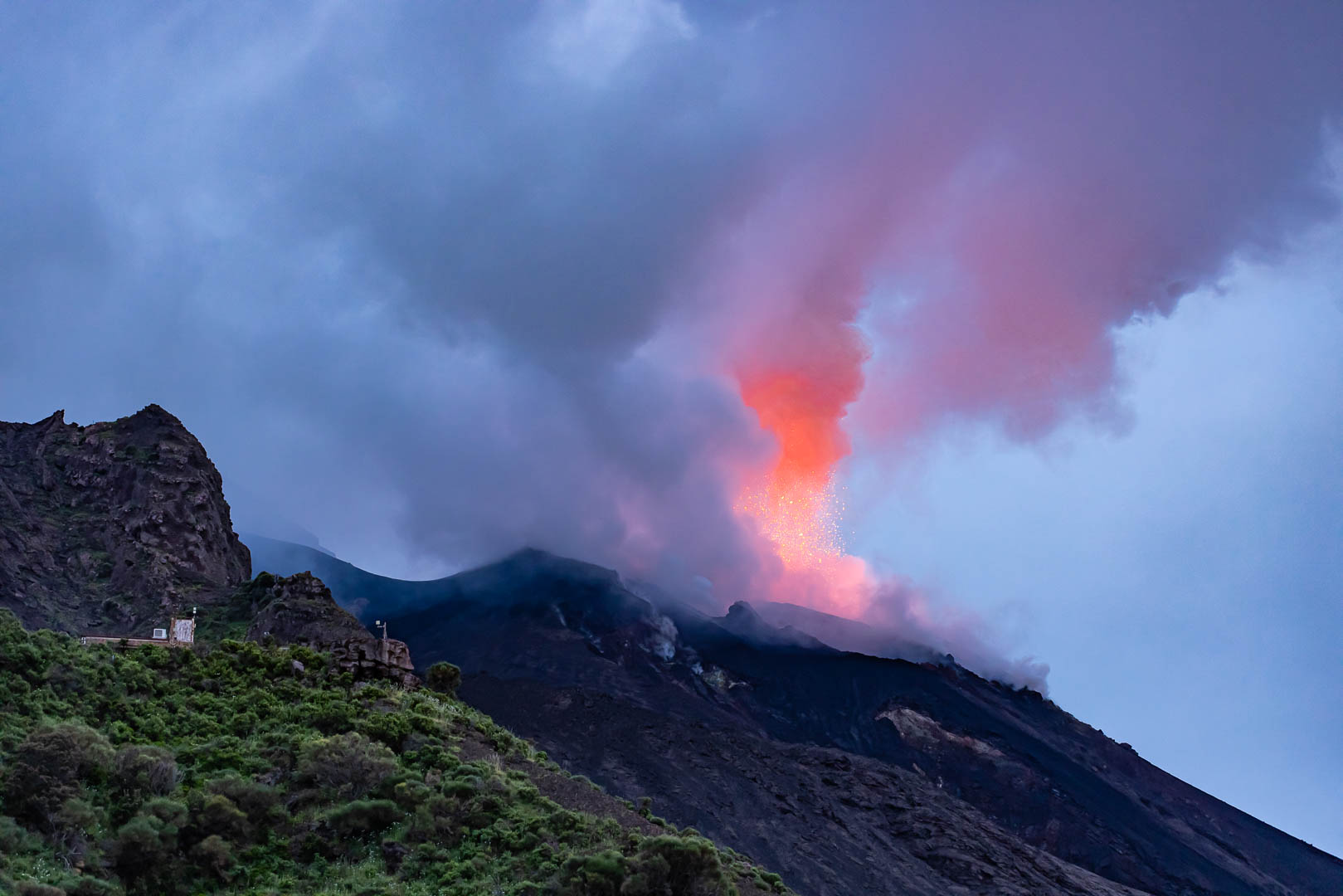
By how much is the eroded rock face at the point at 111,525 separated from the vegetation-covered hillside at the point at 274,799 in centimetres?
2363

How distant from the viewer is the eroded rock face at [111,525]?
58594 mm

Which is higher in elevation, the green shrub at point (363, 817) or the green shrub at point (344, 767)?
the green shrub at point (344, 767)

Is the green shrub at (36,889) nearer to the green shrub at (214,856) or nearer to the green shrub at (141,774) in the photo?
the green shrub at (214,856)

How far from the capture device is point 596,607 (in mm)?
143750

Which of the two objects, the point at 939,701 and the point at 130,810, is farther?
the point at 939,701

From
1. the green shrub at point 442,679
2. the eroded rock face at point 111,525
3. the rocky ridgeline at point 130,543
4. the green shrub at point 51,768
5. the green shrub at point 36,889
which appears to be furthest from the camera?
the eroded rock face at point 111,525

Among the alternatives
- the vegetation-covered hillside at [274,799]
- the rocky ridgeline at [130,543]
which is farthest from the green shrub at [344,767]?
the rocky ridgeline at [130,543]

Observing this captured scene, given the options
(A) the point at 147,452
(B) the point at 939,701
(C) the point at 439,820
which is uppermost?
(B) the point at 939,701

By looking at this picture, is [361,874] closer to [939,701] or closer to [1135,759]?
[939,701]

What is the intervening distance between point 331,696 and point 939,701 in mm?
112037

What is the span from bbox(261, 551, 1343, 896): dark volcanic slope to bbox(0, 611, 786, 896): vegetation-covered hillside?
41483 millimetres

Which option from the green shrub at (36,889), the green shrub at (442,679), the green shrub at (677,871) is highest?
the green shrub at (442,679)

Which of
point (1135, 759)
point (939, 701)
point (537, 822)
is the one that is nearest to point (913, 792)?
point (939, 701)

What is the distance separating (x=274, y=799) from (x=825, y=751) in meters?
83.8
